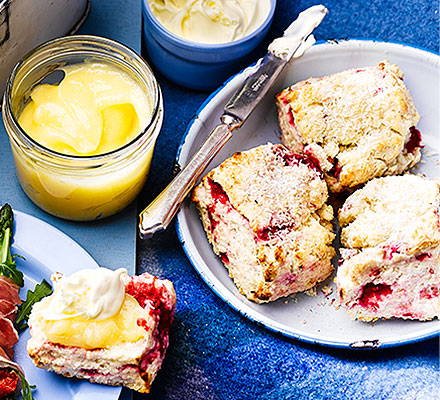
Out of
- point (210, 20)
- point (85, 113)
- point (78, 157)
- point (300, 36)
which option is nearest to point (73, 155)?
point (78, 157)

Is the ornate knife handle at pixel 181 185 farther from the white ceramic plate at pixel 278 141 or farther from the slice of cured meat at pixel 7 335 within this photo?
the slice of cured meat at pixel 7 335


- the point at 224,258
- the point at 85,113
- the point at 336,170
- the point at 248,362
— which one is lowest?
the point at 248,362

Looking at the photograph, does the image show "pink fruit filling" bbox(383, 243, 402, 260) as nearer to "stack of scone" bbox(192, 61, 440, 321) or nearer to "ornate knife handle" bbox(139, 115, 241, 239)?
"stack of scone" bbox(192, 61, 440, 321)

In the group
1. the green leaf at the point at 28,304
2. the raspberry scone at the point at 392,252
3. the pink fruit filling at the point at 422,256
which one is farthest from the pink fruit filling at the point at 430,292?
the green leaf at the point at 28,304

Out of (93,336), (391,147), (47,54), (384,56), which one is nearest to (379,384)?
(391,147)

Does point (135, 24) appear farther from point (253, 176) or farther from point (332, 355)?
point (332, 355)

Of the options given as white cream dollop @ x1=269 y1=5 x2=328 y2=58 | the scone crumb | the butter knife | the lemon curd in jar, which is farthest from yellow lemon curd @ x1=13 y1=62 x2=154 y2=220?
the scone crumb

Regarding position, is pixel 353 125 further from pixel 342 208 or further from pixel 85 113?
pixel 85 113

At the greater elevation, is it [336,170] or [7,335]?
[336,170]
